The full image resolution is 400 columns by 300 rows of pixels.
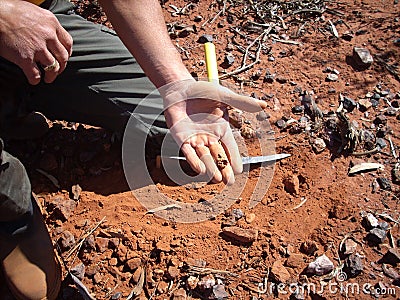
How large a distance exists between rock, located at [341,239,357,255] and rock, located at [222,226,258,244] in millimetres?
329

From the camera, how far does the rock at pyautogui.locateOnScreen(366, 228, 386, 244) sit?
5.58 feet

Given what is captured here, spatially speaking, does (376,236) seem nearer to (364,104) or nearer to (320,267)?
(320,267)

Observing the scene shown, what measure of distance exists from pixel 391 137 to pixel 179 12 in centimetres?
137

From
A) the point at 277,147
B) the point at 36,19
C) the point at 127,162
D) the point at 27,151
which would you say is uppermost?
the point at 36,19

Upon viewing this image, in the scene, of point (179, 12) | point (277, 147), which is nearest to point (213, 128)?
point (277, 147)

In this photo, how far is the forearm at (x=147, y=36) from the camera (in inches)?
67.6

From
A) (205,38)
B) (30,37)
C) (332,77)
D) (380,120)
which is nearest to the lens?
(30,37)

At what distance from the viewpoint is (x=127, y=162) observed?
2.05 metres

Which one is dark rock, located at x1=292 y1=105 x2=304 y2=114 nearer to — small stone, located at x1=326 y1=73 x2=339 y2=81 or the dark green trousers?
small stone, located at x1=326 y1=73 x2=339 y2=81

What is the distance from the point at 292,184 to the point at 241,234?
13.1 inches

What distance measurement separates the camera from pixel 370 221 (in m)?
1.75

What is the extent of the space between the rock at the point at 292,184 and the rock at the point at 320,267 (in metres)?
0.32

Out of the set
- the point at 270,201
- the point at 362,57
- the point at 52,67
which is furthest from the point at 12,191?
the point at 362,57

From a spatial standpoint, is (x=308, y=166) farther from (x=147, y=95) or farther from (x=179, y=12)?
(x=179, y=12)
